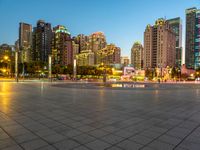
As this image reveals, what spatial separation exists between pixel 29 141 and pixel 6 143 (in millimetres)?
569

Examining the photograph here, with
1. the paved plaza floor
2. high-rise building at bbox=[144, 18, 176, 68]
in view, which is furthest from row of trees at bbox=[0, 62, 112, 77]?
the paved plaza floor

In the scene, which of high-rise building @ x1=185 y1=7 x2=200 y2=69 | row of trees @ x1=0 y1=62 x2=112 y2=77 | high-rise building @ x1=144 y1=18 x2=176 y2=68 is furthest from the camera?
high-rise building @ x1=185 y1=7 x2=200 y2=69

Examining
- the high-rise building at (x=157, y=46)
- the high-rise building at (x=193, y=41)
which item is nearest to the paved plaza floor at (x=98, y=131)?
the high-rise building at (x=157, y=46)

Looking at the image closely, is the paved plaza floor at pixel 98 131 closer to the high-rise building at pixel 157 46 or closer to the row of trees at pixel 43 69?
the row of trees at pixel 43 69

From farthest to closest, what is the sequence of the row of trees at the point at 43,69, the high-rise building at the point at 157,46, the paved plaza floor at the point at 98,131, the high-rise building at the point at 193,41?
the high-rise building at the point at 193,41 < the high-rise building at the point at 157,46 < the row of trees at the point at 43,69 < the paved plaza floor at the point at 98,131

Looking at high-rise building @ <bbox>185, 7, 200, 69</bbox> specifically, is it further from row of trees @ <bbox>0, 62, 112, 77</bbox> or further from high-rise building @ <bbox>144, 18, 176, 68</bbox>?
row of trees @ <bbox>0, 62, 112, 77</bbox>

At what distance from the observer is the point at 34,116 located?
7.38 metres

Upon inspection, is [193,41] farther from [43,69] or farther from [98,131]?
[98,131]

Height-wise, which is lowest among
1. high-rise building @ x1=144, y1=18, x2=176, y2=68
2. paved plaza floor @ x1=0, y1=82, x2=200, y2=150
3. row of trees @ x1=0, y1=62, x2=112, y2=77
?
paved plaza floor @ x1=0, y1=82, x2=200, y2=150

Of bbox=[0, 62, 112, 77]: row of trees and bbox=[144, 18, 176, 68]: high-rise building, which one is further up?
bbox=[144, 18, 176, 68]: high-rise building

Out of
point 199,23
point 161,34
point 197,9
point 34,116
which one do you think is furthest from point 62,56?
point 34,116

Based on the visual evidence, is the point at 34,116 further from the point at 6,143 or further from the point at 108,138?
the point at 108,138

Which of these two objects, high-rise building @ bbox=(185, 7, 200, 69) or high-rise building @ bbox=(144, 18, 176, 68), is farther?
high-rise building @ bbox=(185, 7, 200, 69)

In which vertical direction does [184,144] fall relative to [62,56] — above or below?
below
